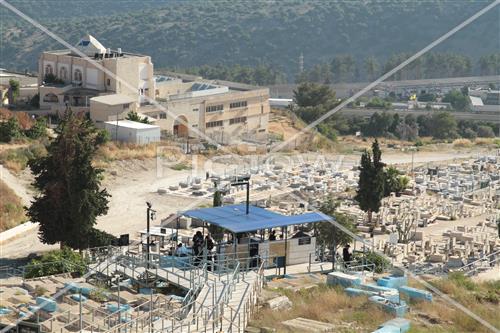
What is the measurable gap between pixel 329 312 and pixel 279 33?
162 m

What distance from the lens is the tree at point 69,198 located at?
84.0 feet

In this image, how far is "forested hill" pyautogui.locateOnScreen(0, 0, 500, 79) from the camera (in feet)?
546

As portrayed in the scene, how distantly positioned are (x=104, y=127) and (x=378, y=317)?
3185cm

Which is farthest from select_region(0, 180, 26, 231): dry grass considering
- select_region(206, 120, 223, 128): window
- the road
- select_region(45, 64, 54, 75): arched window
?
the road

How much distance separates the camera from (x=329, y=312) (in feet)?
58.3

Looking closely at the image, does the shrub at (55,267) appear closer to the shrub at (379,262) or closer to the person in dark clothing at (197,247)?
the person in dark clothing at (197,247)

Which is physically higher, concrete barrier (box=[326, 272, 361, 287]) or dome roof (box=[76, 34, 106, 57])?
dome roof (box=[76, 34, 106, 57])

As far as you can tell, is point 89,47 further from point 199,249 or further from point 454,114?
point 454,114

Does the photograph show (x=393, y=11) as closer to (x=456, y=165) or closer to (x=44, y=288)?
(x=456, y=165)

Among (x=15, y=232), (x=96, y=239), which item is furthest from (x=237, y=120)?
(x=96, y=239)

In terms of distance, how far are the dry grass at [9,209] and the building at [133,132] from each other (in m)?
11.9

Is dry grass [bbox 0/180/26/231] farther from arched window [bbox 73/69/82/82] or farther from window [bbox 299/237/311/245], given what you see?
A: arched window [bbox 73/69/82/82]

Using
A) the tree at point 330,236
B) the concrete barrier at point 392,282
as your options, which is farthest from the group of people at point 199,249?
the tree at point 330,236

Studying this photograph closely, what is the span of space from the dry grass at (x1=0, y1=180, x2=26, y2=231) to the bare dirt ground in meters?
0.60
